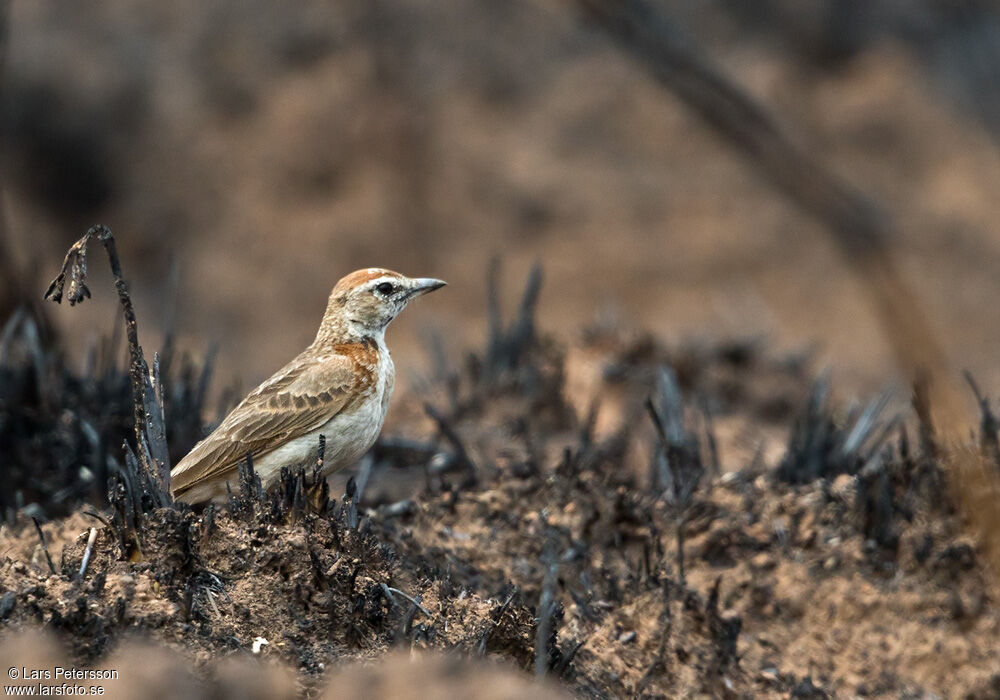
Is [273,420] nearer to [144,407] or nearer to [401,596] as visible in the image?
[144,407]

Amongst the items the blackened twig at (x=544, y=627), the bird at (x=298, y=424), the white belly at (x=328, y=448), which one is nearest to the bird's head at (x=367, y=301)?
the bird at (x=298, y=424)

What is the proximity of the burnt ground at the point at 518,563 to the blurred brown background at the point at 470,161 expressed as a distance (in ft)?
18.7

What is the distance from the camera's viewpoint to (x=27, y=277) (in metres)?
7.49

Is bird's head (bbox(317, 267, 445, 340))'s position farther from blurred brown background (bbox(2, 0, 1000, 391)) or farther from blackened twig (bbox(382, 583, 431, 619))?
blurred brown background (bbox(2, 0, 1000, 391))

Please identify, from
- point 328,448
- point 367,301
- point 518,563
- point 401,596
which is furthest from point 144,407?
point 518,563

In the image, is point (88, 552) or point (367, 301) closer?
point (88, 552)

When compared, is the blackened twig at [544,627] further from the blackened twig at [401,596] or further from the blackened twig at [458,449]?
the blackened twig at [458,449]

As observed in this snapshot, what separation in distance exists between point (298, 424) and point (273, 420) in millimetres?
111

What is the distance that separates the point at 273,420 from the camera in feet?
14.8

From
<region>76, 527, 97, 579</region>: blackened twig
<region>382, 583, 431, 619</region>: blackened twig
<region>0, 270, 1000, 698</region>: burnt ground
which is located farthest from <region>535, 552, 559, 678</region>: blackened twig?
<region>76, 527, 97, 579</region>: blackened twig

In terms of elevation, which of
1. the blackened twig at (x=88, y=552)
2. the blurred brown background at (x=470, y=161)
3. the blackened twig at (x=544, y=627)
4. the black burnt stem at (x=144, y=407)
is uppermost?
the blurred brown background at (x=470, y=161)

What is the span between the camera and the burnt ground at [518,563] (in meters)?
3.31

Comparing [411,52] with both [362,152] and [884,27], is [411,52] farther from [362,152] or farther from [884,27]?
[884,27]

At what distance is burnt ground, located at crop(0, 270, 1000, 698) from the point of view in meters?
3.31
